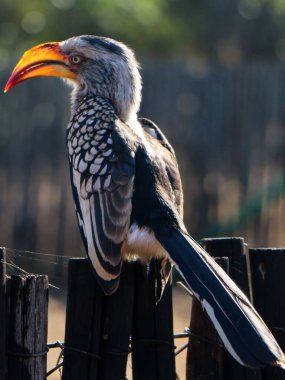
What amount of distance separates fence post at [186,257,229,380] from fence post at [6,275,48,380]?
645 mm

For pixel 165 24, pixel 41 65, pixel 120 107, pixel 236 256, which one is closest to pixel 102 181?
pixel 236 256

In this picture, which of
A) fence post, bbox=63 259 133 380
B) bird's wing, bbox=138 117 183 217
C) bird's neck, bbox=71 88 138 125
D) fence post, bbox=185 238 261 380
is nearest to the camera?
fence post, bbox=63 259 133 380

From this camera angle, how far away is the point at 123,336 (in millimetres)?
3592

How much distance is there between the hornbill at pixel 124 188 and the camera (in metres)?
3.56

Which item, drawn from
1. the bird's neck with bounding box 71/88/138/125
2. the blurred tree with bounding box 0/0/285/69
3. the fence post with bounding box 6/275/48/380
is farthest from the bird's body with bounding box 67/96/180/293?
the blurred tree with bounding box 0/0/285/69

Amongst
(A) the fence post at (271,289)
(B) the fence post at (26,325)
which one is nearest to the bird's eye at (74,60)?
(A) the fence post at (271,289)

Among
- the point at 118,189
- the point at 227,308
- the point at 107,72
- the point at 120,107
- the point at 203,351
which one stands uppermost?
the point at 107,72

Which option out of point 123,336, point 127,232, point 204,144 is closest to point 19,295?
point 123,336

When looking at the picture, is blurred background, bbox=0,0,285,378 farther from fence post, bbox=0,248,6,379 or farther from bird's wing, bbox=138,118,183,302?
fence post, bbox=0,248,6,379

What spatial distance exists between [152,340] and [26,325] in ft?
1.60

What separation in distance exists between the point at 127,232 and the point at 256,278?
0.59 meters

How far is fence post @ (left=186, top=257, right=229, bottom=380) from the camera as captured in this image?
12.4 feet

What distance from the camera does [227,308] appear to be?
357 centimetres

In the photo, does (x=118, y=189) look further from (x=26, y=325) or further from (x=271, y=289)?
(x=26, y=325)
